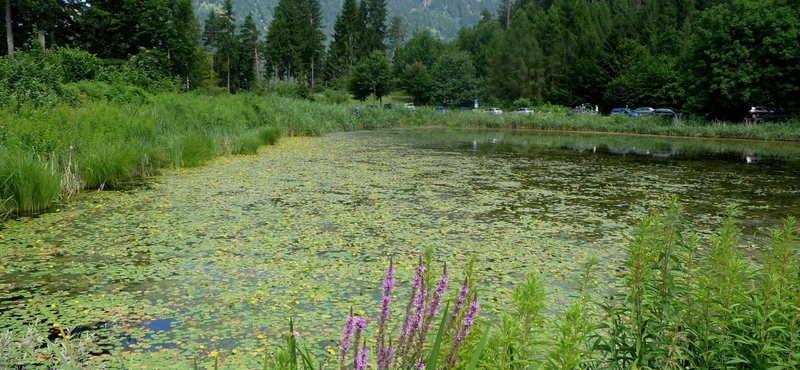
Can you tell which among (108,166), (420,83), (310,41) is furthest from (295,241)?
(310,41)

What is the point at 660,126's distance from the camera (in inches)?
1051

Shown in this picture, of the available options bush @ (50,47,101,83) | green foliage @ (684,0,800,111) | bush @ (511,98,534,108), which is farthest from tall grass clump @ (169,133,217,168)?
bush @ (511,98,534,108)

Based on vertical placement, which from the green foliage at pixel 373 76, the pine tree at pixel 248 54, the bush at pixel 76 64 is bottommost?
the bush at pixel 76 64

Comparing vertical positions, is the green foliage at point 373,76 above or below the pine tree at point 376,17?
below

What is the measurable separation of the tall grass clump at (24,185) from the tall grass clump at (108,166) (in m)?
1.16

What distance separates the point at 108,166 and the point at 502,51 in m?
51.9

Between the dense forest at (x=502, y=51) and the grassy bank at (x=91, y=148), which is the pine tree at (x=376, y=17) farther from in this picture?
the grassy bank at (x=91, y=148)

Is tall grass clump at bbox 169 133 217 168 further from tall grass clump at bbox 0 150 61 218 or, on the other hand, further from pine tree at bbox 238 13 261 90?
pine tree at bbox 238 13 261 90

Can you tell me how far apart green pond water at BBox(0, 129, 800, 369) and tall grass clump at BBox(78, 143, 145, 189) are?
0.46 metres

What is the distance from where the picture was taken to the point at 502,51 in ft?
182

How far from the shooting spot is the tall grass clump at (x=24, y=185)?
6.25m

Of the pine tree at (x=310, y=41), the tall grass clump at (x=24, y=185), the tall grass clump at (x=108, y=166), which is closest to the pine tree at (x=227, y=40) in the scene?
the pine tree at (x=310, y=41)

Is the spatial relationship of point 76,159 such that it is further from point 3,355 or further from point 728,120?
point 728,120

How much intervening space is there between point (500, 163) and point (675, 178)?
400cm
